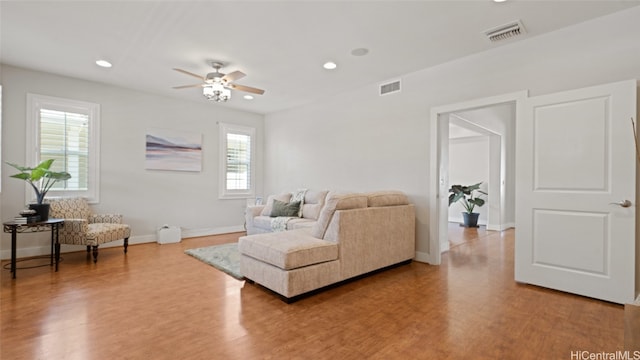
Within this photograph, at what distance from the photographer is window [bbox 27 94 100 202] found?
4.46m

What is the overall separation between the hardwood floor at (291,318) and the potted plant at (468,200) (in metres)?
3.75

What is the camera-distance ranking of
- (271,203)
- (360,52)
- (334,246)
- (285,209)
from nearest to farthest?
(334,246)
(360,52)
(285,209)
(271,203)

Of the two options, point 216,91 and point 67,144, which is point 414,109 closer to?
point 216,91

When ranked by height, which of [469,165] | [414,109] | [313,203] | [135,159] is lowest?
[313,203]

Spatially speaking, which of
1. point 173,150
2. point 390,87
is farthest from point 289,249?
point 173,150

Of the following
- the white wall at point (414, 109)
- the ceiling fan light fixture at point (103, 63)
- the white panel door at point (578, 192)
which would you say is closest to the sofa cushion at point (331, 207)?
the white wall at point (414, 109)

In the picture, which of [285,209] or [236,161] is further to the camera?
[236,161]

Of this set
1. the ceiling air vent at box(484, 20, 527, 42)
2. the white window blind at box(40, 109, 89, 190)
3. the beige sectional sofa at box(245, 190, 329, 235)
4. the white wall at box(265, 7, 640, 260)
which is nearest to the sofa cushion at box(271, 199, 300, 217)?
the beige sectional sofa at box(245, 190, 329, 235)

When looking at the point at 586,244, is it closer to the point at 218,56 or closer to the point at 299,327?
the point at 299,327

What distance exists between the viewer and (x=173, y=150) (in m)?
5.84

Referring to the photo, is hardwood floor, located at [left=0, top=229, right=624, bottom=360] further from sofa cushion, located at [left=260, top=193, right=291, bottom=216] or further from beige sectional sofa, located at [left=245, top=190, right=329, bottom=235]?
sofa cushion, located at [left=260, top=193, right=291, bottom=216]

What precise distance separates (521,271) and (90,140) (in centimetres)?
646

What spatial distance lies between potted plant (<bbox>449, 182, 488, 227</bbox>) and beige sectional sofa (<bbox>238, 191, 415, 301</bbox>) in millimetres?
3724

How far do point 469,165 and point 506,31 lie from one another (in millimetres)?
5850
